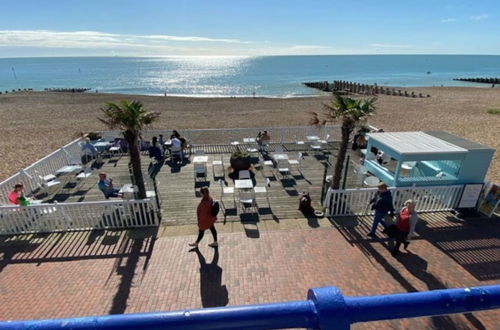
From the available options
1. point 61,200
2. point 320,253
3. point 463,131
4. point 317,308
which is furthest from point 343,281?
point 463,131

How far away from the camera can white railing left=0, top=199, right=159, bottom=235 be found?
27.3 feet

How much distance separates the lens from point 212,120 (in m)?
27.0

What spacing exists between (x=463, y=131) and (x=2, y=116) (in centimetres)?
4233

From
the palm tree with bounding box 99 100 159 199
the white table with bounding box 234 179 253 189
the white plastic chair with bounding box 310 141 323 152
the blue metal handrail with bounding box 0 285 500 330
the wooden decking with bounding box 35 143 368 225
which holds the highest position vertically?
the blue metal handrail with bounding box 0 285 500 330

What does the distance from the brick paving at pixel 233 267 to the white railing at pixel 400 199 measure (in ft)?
2.13

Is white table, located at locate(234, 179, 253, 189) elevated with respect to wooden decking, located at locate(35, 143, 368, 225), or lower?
elevated

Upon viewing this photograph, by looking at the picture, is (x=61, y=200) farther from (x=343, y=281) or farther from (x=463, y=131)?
(x=463, y=131)

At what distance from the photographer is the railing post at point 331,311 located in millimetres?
958

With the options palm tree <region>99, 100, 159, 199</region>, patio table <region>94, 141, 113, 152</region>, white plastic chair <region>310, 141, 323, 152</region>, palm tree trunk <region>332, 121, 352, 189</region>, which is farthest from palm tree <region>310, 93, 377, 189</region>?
patio table <region>94, 141, 113, 152</region>

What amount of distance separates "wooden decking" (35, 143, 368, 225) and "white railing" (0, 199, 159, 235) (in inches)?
33.4

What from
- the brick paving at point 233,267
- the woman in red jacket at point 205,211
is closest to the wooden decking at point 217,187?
the brick paving at point 233,267

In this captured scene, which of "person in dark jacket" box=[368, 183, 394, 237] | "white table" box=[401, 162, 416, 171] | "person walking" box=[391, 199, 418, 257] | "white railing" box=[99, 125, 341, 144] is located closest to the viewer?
"person walking" box=[391, 199, 418, 257]

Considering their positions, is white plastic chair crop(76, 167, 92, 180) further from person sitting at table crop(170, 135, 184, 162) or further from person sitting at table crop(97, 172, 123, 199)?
person sitting at table crop(170, 135, 184, 162)

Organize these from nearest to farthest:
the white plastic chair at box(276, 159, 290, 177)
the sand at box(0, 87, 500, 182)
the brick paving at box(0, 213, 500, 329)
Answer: the brick paving at box(0, 213, 500, 329) → the white plastic chair at box(276, 159, 290, 177) → the sand at box(0, 87, 500, 182)
